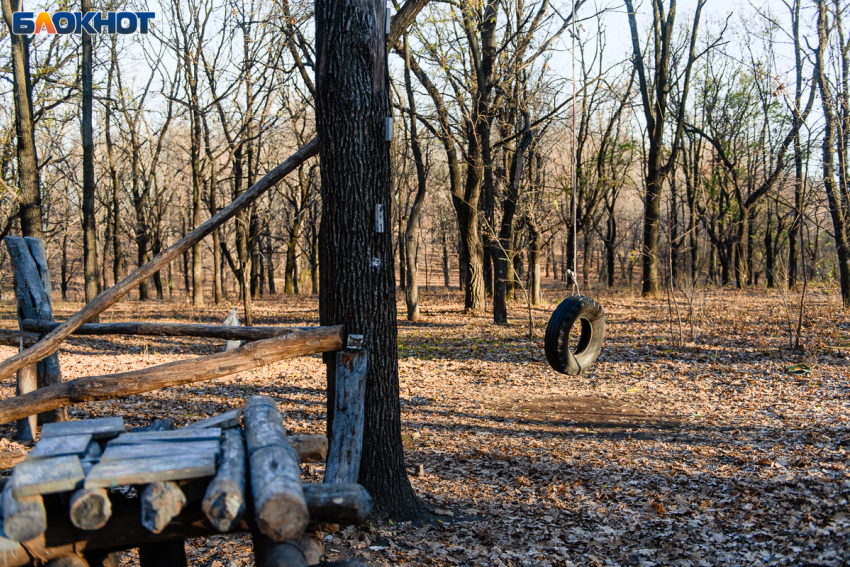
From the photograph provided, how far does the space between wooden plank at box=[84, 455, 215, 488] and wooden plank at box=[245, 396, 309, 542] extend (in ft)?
0.61

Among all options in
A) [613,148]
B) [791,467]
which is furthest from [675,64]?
[791,467]

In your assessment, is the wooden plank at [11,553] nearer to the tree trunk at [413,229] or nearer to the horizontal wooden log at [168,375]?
the horizontal wooden log at [168,375]

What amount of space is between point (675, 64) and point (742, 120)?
33.5 ft

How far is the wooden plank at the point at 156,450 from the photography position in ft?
6.95

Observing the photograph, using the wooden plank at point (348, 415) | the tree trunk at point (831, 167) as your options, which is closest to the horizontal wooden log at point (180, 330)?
the wooden plank at point (348, 415)

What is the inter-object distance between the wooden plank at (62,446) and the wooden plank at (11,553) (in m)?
0.29

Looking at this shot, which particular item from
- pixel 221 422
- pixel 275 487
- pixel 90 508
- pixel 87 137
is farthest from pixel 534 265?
pixel 90 508

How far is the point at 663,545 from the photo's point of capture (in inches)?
165

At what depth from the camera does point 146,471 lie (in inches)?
78.8

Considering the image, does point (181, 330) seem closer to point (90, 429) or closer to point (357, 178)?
point (357, 178)

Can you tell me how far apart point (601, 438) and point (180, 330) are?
4.97 metres

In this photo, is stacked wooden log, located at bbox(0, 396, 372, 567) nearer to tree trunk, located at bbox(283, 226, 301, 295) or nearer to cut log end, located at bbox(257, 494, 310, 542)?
cut log end, located at bbox(257, 494, 310, 542)

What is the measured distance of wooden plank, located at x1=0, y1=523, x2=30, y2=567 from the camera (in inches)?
82.4

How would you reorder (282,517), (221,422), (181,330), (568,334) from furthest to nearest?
1. (568,334)
2. (181,330)
3. (221,422)
4. (282,517)
